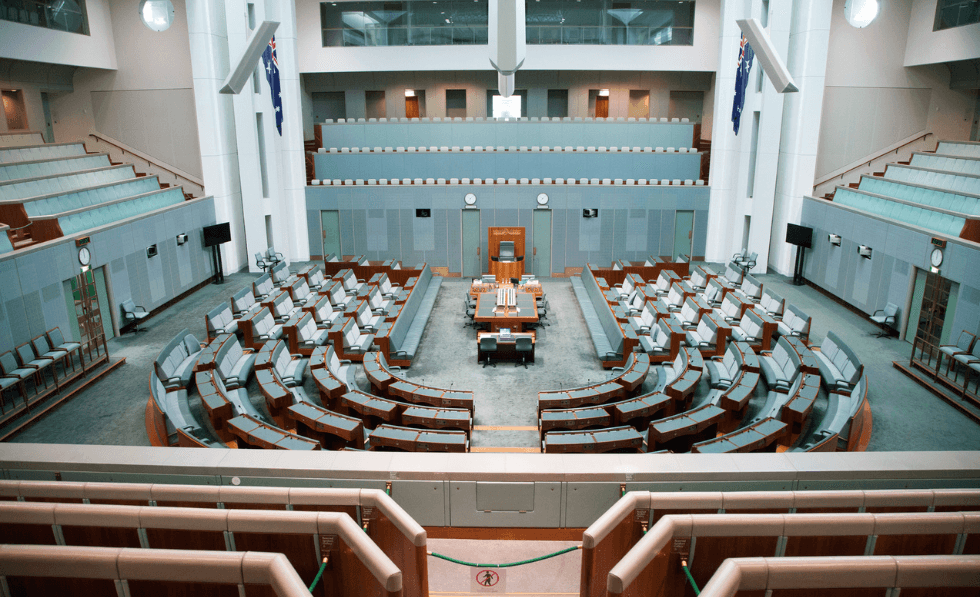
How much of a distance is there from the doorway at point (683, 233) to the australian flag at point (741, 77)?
9.66ft

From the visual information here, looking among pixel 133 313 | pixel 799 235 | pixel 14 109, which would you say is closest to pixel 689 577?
pixel 133 313

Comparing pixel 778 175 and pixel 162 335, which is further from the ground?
pixel 778 175

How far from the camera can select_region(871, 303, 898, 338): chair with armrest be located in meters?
12.6

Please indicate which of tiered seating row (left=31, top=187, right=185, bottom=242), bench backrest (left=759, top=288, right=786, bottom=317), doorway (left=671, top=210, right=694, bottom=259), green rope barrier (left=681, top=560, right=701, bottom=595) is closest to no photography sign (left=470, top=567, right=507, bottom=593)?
green rope barrier (left=681, top=560, right=701, bottom=595)

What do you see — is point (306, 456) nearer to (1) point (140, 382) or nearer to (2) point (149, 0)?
(1) point (140, 382)

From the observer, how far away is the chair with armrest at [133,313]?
42.8ft

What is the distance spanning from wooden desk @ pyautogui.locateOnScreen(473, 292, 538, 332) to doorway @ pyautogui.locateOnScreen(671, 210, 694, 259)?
778 centimetres

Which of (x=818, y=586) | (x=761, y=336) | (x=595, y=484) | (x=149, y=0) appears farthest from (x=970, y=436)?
(x=149, y=0)

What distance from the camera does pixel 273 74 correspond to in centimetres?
1802

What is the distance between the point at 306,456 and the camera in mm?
5363

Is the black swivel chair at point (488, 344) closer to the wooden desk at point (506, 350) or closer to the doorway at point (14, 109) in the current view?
the wooden desk at point (506, 350)

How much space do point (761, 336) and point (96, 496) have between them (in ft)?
36.9

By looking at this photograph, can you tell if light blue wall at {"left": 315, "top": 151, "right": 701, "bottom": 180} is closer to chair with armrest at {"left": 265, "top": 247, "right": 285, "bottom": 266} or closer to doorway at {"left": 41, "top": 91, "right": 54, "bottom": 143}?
chair with armrest at {"left": 265, "top": 247, "right": 285, "bottom": 266}

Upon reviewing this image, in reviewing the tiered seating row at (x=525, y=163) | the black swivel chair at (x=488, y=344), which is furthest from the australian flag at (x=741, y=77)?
the black swivel chair at (x=488, y=344)
